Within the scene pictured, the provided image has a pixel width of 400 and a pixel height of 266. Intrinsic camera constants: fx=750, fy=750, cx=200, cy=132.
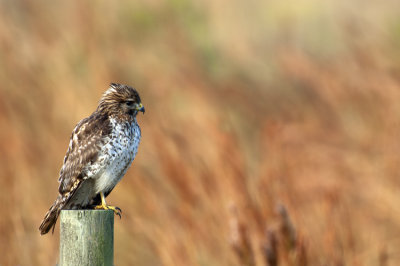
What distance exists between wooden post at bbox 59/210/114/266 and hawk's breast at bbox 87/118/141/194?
765 millimetres

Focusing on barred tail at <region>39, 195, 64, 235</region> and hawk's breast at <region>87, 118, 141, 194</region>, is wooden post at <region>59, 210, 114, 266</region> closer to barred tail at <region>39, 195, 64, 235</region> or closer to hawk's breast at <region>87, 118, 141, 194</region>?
barred tail at <region>39, 195, 64, 235</region>

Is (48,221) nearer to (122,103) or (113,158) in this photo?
(113,158)

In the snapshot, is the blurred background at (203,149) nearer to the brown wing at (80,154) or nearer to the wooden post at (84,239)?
the brown wing at (80,154)

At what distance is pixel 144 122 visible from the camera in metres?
5.25

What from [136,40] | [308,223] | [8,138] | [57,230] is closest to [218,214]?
[308,223]

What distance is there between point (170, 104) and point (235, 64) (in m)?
2.68

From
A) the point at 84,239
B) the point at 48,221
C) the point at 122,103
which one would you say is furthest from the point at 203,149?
the point at 84,239

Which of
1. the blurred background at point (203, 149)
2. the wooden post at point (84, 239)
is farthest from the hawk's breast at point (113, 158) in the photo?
the wooden post at point (84, 239)

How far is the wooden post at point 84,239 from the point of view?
254 cm

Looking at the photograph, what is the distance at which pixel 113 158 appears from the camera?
3.33 metres

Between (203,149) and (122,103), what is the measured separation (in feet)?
4.80

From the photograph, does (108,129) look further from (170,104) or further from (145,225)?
(170,104)

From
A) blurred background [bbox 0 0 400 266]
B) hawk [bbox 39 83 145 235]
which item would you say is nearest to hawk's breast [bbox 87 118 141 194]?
hawk [bbox 39 83 145 235]

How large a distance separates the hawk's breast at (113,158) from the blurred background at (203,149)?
63cm
